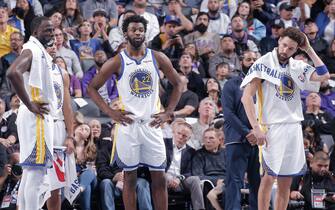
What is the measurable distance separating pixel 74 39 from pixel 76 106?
6.60 feet

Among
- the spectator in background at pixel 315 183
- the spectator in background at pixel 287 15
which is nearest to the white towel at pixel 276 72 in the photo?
the spectator in background at pixel 315 183

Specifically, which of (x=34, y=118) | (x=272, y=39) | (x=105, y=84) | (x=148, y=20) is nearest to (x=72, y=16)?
(x=148, y=20)

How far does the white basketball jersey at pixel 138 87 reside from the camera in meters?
9.06

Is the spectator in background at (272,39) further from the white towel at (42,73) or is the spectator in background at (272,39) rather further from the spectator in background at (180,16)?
the white towel at (42,73)

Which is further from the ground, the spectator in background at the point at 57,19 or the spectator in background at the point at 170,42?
the spectator in background at the point at 57,19

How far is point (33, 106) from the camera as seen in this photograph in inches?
324

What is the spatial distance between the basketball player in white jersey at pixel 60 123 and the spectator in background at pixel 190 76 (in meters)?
5.07

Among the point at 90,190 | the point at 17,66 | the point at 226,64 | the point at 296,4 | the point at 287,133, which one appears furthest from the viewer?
the point at 296,4

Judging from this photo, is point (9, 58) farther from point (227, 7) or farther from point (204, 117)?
point (227, 7)

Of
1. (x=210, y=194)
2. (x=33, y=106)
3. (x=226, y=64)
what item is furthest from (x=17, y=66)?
(x=226, y=64)

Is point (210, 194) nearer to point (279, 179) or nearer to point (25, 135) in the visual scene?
point (279, 179)

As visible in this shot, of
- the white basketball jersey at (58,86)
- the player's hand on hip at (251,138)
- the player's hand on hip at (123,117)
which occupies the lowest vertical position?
the player's hand on hip at (251,138)

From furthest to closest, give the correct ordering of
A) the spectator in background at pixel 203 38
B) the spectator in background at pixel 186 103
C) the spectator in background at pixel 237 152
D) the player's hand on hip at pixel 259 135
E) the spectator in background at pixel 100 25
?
the spectator in background at pixel 203 38 < the spectator in background at pixel 100 25 < the spectator in background at pixel 186 103 < the spectator in background at pixel 237 152 < the player's hand on hip at pixel 259 135

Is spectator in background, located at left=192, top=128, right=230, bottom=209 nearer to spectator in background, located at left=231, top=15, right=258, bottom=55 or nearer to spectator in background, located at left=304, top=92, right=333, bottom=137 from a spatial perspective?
spectator in background, located at left=304, top=92, right=333, bottom=137
